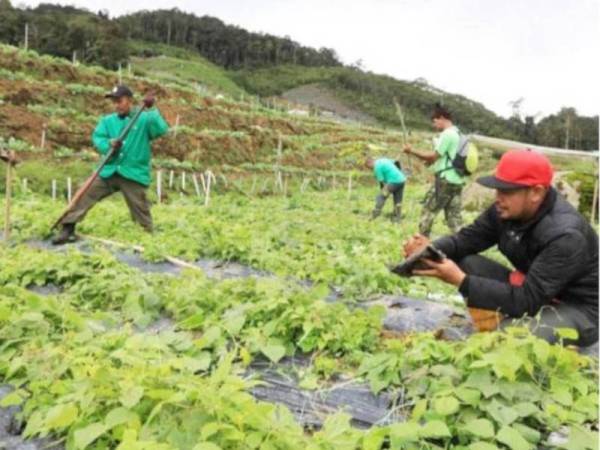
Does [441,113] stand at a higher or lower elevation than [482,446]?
higher

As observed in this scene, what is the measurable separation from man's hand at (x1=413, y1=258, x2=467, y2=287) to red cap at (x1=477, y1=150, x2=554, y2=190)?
1.70 feet

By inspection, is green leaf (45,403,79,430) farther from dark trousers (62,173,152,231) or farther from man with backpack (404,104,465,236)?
man with backpack (404,104,465,236)

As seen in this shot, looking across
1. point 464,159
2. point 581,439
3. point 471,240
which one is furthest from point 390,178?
point 581,439

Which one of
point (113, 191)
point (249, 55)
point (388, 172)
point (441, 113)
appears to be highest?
point (249, 55)

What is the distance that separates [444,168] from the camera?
26.8ft

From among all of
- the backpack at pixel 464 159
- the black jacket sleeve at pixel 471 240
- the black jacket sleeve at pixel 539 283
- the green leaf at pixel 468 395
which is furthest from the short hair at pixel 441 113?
the green leaf at pixel 468 395

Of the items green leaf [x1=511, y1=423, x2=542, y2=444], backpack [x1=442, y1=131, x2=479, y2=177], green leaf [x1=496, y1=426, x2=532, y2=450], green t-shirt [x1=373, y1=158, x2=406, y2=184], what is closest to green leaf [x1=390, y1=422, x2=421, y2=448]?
green leaf [x1=496, y1=426, x2=532, y2=450]

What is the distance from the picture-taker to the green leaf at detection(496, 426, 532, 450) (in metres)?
2.59

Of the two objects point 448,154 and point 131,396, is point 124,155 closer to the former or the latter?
point 448,154

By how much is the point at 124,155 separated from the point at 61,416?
5.57 m

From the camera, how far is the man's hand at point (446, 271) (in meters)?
3.92

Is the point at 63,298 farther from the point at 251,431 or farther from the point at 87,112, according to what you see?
the point at 87,112

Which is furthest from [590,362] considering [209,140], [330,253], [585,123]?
[585,123]

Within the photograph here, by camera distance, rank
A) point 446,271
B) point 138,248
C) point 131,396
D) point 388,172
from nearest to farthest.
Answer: point 131,396 < point 446,271 < point 138,248 < point 388,172
